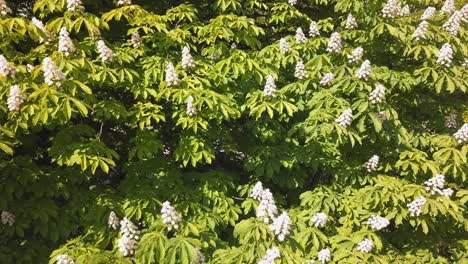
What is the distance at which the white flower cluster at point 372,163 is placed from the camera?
4.37 meters

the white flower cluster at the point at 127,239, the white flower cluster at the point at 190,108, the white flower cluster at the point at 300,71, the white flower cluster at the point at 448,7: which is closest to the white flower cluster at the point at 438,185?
the white flower cluster at the point at 300,71

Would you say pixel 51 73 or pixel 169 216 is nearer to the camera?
pixel 51 73

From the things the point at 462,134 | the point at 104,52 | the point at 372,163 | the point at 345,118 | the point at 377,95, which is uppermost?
the point at 104,52

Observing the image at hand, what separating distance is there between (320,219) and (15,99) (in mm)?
2808

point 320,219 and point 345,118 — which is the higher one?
point 345,118

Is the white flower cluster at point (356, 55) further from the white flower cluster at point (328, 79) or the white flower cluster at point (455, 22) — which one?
the white flower cluster at point (455, 22)

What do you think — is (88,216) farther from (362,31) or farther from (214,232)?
(362,31)

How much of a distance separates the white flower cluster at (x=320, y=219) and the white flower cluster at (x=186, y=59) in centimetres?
189

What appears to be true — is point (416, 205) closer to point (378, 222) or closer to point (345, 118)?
point (378, 222)

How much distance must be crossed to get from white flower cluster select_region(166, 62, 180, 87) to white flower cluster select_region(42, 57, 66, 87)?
3.20ft

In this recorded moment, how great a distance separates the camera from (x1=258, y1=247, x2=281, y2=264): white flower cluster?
2.96 meters

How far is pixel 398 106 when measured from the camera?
5.02 m

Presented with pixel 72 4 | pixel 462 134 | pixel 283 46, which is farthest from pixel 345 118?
pixel 72 4

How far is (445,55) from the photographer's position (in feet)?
14.1
